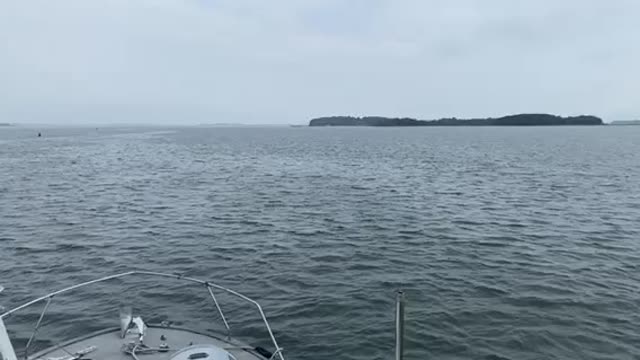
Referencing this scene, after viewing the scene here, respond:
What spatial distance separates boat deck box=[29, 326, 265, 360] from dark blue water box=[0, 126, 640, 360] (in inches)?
159

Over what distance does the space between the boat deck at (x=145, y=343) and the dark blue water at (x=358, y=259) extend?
4046 millimetres

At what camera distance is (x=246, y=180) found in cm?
5434

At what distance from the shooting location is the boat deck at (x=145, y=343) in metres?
10.8

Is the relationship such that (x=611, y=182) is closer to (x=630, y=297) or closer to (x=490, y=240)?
(x=490, y=240)

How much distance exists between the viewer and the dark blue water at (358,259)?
16.4m

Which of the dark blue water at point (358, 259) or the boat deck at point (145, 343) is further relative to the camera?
the dark blue water at point (358, 259)

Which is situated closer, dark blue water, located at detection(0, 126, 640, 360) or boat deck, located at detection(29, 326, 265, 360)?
boat deck, located at detection(29, 326, 265, 360)

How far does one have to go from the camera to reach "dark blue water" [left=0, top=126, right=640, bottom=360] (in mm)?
16422

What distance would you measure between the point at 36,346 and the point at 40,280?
23.2 feet

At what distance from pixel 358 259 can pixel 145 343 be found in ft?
47.7

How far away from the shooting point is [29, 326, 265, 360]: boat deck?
35.5 ft

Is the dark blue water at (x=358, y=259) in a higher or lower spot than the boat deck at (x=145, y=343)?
lower

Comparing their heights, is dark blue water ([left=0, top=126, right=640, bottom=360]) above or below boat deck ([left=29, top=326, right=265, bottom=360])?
below

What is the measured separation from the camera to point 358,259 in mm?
24266
